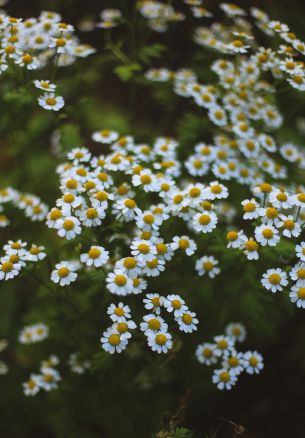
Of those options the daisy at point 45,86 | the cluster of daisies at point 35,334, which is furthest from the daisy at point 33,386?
the daisy at point 45,86

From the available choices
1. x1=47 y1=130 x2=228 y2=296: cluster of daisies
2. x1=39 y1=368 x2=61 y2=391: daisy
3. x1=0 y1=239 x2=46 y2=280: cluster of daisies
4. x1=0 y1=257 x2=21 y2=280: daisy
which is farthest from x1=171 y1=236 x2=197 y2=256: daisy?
x1=39 y1=368 x2=61 y2=391: daisy

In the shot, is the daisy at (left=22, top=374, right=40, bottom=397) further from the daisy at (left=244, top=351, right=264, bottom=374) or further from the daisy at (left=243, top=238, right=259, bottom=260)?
the daisy at (left=243, top=238, right=259, bottom=260)

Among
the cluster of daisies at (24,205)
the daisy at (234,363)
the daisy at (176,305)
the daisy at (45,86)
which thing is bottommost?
the daisy at (234,363)

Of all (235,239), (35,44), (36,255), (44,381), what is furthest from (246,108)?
(44,381)

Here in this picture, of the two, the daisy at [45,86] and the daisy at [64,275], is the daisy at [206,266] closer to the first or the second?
the daisy at [64,275]

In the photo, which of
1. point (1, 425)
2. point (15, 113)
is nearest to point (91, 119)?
point (15, 113)

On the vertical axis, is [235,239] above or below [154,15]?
below

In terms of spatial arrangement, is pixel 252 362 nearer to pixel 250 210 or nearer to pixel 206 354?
pixel 206 354

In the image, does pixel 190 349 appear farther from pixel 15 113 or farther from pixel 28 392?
pixel 15 113
